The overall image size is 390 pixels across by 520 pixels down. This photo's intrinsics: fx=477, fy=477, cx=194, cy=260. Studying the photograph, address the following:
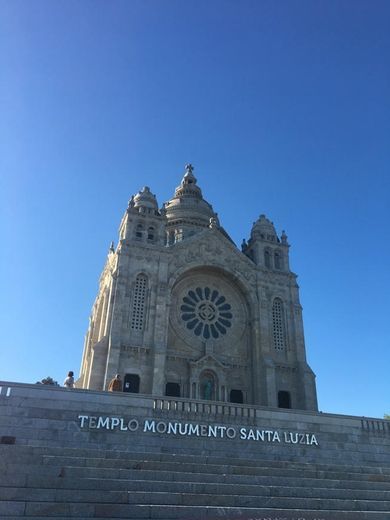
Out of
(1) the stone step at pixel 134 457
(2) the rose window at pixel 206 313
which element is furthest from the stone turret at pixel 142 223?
(1) the stone step at pixel 134 457

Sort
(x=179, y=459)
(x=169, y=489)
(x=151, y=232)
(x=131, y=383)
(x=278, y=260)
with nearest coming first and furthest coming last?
(x=169, y=489) → (x=179, y=459) → (x=131, y=383) → (x=151, y=232) → (x=278, y=260)

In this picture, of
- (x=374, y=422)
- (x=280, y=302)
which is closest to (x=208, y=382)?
(x=280, y=302)

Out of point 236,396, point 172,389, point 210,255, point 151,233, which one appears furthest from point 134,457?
point 151,233

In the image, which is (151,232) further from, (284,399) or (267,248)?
(284,399)

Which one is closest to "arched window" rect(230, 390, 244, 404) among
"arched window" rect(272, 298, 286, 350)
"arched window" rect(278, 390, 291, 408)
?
"arched window" rect(278, 390, 291, 408)

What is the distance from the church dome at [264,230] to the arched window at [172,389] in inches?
620

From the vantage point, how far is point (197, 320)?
121 ft

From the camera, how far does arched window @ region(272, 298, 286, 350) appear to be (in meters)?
37.8

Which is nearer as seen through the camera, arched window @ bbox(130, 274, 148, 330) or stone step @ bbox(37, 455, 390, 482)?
stone step @ bbox(37, 455, 390, 482)

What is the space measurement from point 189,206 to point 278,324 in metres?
16.1

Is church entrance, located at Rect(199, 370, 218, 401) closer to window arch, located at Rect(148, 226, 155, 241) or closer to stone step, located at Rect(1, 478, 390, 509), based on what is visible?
window arch, located at Rect(148, 226, 155, 241)

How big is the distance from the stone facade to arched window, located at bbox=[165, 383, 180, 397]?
7cm

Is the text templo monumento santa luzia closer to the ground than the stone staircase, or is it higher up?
higher up

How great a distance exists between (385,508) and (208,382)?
19472 mm
